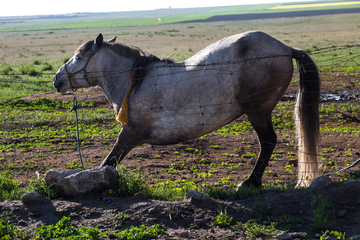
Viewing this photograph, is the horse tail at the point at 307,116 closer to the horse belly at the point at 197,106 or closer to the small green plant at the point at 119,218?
the horse belly at the point at 197,106

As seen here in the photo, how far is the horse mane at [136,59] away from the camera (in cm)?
526

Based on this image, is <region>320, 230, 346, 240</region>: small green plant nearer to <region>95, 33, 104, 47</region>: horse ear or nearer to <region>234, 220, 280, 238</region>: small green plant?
<region>234, 220, 280, 238</region>: small green plant

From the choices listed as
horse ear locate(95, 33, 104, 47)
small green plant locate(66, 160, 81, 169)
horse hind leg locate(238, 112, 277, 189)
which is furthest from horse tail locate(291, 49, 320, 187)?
small green plant locate(66, 160, 81, 169)

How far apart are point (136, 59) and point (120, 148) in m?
1.49

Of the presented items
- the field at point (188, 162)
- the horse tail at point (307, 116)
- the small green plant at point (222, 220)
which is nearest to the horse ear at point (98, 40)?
the field at point (188, 162)

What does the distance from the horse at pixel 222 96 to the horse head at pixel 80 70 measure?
0.24 meters

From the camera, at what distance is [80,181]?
4477mm

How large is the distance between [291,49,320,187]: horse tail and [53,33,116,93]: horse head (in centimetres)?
324

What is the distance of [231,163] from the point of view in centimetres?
642

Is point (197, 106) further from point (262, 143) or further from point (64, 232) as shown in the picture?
point (64, 232)

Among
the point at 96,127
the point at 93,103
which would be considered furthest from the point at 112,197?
the point at 93,103

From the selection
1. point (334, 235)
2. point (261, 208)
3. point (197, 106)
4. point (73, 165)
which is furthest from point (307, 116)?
point (73, 165)

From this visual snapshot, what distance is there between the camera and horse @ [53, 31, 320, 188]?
4953 mm

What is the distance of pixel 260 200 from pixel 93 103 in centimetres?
871
